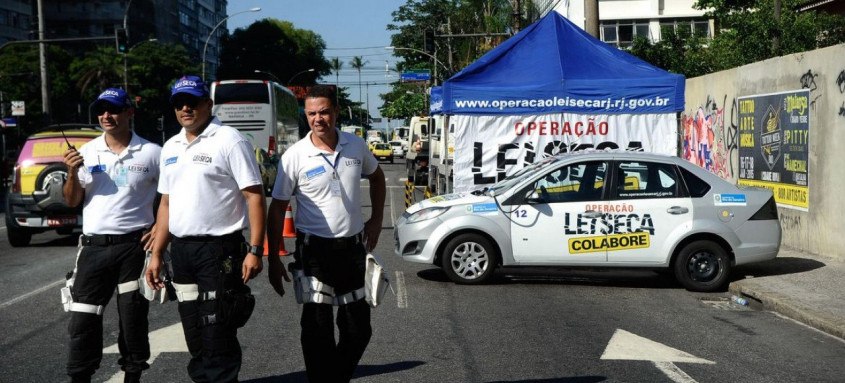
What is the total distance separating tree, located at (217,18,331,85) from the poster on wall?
87232 millimetres

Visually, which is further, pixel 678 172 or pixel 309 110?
pixel 678 172

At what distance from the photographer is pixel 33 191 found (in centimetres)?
1603

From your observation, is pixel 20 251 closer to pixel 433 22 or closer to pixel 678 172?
pixel 678 172

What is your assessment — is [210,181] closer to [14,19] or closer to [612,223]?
[612,223]

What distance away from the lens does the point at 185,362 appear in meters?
7.73

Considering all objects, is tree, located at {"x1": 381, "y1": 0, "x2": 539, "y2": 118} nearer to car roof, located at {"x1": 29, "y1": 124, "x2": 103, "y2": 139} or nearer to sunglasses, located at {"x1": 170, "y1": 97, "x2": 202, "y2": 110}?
car roof, located at {"x1": 29, "y1": 124, "x2": 103, "y2": 139}

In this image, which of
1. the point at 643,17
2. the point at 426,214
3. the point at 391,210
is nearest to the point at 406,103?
the point at 643,17

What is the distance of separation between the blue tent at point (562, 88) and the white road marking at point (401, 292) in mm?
4177

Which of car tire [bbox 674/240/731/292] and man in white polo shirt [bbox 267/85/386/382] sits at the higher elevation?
man in white polo shirt [bbox 267/85/386/382]

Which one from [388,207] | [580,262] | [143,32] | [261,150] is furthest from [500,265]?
[143,32]

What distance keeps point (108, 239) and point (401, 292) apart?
558 centimetres

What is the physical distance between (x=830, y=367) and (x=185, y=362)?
15.8 feet

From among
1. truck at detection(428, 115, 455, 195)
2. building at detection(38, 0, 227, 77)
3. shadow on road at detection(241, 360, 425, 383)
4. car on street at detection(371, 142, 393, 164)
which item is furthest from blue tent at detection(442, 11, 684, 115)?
building at detection(38, 0, 227, 77)

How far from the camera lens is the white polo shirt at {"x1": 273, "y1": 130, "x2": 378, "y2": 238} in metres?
5.82
